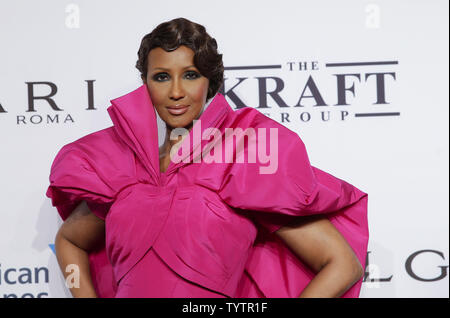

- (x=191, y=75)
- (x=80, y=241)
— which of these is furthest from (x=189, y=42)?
(x=80, y=241)

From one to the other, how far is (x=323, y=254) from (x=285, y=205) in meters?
0.13

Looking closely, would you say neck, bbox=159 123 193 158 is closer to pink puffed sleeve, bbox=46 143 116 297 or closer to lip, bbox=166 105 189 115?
lip, bbox=166 105 189 115

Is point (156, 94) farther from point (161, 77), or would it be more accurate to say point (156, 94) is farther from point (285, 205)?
point (285, 205)

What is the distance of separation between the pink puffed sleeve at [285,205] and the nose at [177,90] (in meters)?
0.17

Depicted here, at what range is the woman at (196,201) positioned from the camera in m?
1.24

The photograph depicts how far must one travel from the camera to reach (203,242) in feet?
4.02

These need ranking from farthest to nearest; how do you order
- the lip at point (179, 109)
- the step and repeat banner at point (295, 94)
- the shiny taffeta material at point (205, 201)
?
the step and repeat banner at point (295, 94), the lip at point (179, 109), the shiny taffeta material at point (205, 201)

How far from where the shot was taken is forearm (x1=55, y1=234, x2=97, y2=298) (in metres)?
1.39

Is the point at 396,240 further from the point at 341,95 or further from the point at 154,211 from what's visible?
the point at 154,211

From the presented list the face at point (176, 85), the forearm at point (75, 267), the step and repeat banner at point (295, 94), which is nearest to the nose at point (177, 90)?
the face at point (176, 85)

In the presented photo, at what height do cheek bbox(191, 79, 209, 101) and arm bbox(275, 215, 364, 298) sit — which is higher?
cheek bbox(191, 79, 209, 101)

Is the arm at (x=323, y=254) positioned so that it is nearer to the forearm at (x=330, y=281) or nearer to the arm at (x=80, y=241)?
the forearm at (x=330, y=281)

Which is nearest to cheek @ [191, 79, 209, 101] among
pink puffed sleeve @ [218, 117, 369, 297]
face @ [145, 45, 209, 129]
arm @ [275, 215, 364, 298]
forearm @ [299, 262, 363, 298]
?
face @ [145, 45, 209, 129]

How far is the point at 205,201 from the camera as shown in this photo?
1.25 metres
